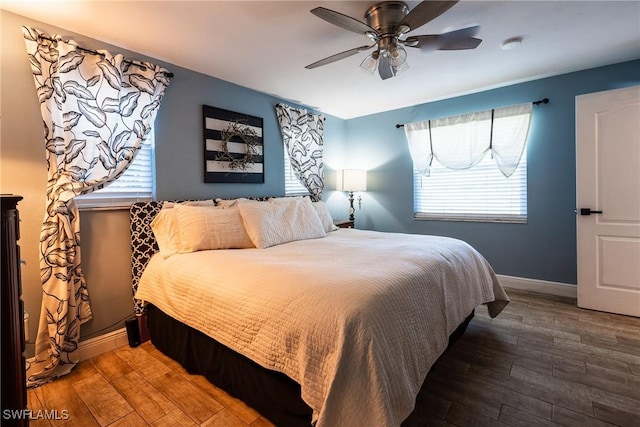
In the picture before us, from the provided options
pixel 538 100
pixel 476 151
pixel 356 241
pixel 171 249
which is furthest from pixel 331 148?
pixel 171 249

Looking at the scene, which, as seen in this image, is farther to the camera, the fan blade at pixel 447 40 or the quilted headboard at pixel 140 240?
the quilted headboard at pixel 140 240

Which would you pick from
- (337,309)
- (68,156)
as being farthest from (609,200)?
(68,156)

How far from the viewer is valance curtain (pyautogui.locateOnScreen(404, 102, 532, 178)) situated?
10.9ft

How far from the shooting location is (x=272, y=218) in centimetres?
262

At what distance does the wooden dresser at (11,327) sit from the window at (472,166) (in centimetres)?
401

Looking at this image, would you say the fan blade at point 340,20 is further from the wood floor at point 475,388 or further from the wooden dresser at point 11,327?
the wood floor at point 475,388

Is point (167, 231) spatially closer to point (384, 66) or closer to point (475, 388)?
point (384, 66)

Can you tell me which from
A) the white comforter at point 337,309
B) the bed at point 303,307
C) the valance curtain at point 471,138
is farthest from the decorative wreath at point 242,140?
the valance curtain at point 471,138

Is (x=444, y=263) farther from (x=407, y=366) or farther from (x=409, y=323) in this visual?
(x=407, y=366)

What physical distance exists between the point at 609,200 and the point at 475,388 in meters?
2.39

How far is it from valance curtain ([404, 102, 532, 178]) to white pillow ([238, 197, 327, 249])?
1997 mm

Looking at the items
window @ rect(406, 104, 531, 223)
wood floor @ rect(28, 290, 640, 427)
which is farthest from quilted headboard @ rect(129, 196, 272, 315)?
window @ rect(406, 104, 531, 223)

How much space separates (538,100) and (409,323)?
332 cm

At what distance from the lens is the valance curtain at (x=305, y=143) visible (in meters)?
3.68
